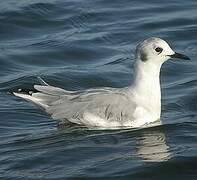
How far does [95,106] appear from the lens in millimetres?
13477

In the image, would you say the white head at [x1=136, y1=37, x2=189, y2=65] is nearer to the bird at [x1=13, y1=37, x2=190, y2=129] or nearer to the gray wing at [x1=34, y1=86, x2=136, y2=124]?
the bird at [x1=13, y1=37, x2=190, y2=129]

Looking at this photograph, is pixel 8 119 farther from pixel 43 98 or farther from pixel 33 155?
pixel 33 155

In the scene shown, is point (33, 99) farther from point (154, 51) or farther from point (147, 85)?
point (154, 51)

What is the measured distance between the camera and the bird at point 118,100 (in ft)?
44.1

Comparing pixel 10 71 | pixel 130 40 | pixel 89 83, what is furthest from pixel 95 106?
pixel 130 40

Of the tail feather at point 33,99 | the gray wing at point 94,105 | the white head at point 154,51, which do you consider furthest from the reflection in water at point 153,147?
the tail feather at point 33,99

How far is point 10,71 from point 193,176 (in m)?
6.25

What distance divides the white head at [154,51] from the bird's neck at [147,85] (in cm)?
10

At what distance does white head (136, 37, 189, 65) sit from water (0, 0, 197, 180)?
3.12 feet

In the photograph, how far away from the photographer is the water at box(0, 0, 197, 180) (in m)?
11.9

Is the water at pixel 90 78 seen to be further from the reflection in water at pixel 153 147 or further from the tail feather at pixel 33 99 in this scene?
the tail feather at pixel 33 99

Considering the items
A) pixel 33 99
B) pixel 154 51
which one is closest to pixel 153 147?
pixel 154 51

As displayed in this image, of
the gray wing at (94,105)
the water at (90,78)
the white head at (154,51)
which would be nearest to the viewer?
the water at (90,78)

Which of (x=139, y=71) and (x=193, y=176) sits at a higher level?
(x=139, y=71)
